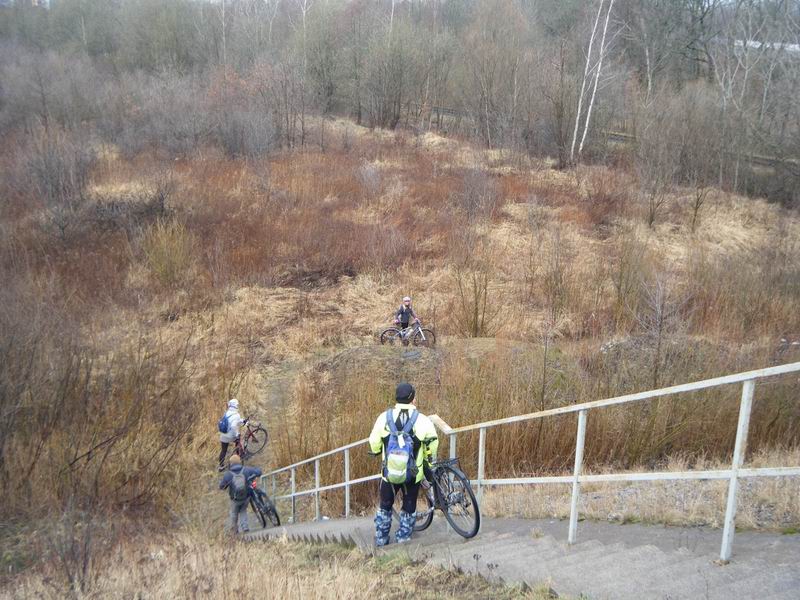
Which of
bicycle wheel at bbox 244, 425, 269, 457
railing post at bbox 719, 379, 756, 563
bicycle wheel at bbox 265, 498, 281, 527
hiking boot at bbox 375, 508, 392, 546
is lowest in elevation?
bicycle wheel at bbox 244, 425, 269, 457

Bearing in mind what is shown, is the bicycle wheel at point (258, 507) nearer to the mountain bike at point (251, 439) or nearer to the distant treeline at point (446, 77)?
the mountain bike at point (251, 439)

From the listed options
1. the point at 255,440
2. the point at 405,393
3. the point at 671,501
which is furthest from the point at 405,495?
the point at 255,440

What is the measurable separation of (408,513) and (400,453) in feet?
2.26

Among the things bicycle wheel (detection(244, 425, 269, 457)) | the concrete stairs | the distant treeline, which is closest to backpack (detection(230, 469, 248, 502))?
bicycle wheel (detection(244, 425, 269, 457))

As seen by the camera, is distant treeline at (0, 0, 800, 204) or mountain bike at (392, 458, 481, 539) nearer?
mountain bike at (392, 458, 481, 539)

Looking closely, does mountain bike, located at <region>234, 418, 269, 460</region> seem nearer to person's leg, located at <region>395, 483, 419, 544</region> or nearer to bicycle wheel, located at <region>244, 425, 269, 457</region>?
bicycle wheel, located at <region>244, 425, 269, 457</region>

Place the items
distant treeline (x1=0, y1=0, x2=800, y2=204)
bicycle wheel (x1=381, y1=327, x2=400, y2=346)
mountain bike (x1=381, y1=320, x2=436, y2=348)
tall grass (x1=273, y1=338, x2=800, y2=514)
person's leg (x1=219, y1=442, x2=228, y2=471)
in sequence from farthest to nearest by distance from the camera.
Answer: distant treeline (x1=0, y1=0, x2=800, y2=204), bicycle wheel (x1=381, y1=327, x2=400, y2=346), mountain bike (x1=381, y1=320, x2=436, y2=348), person's leg (x1=219, y1=442, x2=228, y2=471), tall grass (x1=273, y1=338, x2=800, y2=514)

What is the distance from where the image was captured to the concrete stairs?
2.93m

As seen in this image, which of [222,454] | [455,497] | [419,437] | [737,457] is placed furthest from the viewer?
[222,454]

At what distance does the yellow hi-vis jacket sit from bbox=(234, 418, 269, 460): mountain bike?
5905mm

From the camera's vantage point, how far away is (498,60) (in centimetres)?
3300

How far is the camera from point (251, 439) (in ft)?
37.8

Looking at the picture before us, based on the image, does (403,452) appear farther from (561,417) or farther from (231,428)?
(231,428)

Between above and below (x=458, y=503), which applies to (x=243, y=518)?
below
